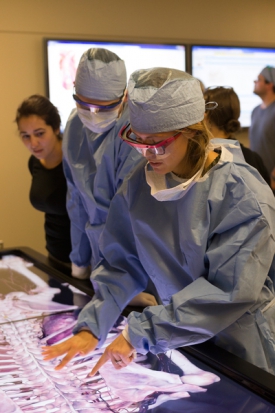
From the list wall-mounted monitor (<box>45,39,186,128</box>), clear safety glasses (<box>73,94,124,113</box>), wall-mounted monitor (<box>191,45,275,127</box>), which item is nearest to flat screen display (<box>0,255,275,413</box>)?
clear safety glasses (<box>73,94,124,113</box>)

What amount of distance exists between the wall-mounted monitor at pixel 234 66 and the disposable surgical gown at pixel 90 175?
2.58m

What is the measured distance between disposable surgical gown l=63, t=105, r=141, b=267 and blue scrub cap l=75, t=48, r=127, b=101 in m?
0.10

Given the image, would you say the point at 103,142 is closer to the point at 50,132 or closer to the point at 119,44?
the point at 50,132

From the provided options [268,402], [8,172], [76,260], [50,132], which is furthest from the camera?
[8,172]

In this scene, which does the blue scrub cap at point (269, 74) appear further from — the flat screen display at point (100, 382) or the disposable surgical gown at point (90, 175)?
the flat screen display at point (100, 382)

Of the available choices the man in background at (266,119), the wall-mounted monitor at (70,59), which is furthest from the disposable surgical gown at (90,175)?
the man in background at (266,119)

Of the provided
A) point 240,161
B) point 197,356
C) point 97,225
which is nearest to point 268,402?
point 197,356

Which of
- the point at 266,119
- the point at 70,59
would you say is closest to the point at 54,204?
the point at 70,59

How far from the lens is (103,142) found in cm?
195

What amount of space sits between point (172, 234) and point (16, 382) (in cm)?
54

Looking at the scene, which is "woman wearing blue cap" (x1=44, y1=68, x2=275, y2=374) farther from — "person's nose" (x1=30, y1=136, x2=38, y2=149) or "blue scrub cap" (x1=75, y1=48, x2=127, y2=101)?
"person's nose" (x1=30, y1=136, x2=38, y2=149)

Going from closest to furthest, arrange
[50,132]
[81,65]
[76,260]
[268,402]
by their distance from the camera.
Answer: [268,402] < [81,65] < [76,260] < [50,132]

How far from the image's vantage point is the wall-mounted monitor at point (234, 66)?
4.46 metres

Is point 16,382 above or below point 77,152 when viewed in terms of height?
below
